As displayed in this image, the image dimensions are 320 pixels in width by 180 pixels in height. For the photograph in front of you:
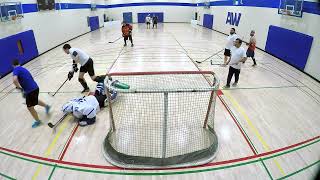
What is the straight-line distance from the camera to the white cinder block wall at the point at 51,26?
1098 cm

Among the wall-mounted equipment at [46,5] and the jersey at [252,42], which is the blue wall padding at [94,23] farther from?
the jersey at [252,42]

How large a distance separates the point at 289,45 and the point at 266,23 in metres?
2.86

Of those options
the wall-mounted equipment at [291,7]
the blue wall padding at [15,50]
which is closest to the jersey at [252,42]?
the wall-mounted equipment at [291,7]

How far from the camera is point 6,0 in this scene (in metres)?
10.2

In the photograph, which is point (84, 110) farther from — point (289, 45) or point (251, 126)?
point (289, 45)

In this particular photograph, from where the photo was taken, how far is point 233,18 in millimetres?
17734

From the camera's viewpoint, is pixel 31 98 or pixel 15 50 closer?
pixel 31 98

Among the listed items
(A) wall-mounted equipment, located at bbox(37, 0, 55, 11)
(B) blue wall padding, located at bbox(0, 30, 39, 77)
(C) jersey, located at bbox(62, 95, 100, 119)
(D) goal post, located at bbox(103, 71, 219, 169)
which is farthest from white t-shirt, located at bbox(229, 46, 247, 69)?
(A) wall-mounted equipment, located at bbox(37, 0, 55, 11)

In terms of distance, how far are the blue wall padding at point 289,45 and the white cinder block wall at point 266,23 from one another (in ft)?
0.73

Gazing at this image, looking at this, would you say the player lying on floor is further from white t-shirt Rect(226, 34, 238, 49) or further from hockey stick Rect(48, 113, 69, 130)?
white t-shirt Rect(226, 34, 238, 49)

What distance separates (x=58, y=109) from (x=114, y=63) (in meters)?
4.99

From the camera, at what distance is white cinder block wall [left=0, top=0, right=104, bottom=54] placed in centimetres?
1098

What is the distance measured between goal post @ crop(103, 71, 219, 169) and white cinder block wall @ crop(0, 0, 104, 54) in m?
7.95

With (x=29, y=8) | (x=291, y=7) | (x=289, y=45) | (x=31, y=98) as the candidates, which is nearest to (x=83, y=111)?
(x=31, y=98)
